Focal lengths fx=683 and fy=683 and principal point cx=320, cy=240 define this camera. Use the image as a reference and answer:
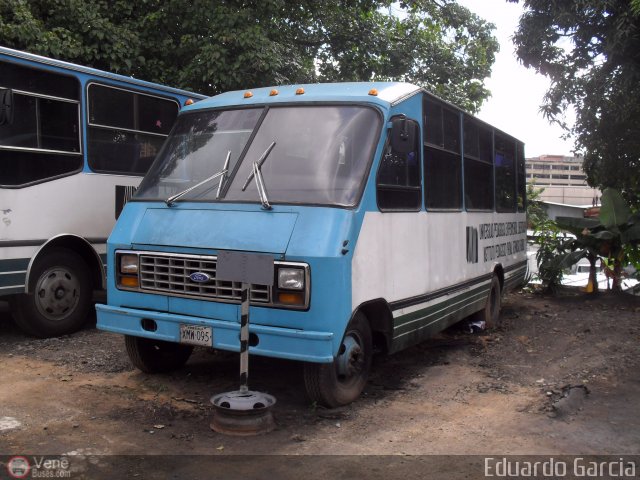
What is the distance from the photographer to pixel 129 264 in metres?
5.55

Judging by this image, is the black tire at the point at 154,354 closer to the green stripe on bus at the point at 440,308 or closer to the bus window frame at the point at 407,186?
the green stripe on bus at the point at 440,308

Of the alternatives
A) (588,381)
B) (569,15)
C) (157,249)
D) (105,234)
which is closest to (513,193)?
(569,15)

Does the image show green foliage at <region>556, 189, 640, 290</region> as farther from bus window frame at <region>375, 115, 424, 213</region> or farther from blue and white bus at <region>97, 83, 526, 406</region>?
bus window frame at <region>375, 115, 424, 213</region>

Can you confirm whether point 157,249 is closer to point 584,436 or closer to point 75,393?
point 75,393

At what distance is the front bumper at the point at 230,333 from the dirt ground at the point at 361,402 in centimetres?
57

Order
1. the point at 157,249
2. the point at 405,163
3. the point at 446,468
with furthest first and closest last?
the point at 405,163 → the point at 157,249 → the point at 446,468

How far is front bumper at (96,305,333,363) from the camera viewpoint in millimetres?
4773

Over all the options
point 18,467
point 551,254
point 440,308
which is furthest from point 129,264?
point 551,254

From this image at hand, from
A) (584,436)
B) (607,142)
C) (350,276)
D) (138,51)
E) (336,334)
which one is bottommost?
(584,436)

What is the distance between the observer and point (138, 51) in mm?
12039

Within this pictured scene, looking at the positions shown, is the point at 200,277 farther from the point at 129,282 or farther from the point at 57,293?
the point at 57,293

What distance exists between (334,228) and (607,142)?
33.9ft

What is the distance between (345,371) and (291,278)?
0.99 m

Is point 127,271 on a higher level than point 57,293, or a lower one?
higher
